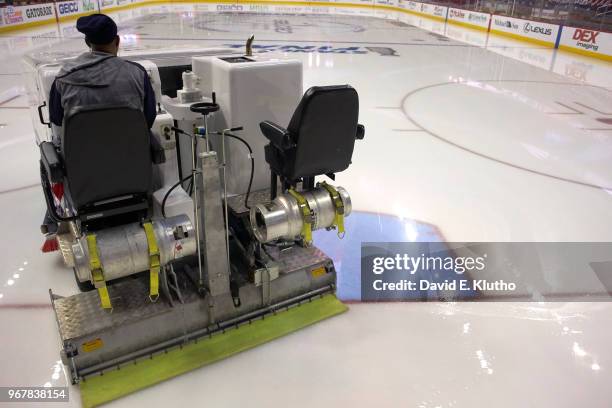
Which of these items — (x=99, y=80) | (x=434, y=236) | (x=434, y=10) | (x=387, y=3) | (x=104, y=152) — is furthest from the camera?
(x=387, y=3)

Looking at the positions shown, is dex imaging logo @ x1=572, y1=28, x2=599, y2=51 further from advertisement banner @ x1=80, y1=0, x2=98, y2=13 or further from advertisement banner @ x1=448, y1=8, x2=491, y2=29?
advertisement banner @ x1=80, y1=0, x2=98, y2=13

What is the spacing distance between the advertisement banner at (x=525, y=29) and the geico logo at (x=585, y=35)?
733 millimetres

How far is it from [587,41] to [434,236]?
10.2 m

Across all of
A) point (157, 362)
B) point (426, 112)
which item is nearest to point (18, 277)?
point (157, 362)

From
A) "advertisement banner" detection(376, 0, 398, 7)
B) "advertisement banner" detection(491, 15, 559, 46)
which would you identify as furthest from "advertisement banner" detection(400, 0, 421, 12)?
"advertisement banner" detection(491, 15, 559, 46)

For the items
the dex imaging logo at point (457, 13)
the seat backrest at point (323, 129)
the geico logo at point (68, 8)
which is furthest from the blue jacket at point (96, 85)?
the dex imaging logo at point (457, 13)

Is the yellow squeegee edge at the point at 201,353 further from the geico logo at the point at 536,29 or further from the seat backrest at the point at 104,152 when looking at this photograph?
the geico logo at the point at 536,29

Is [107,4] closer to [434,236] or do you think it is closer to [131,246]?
[434,236]

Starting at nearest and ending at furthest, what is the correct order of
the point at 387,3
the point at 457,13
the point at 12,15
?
1. the point at 12,15
2. the point at 457,13
3. the point at 387,3

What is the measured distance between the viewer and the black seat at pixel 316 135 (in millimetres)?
1728

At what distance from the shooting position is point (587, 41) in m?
10.4

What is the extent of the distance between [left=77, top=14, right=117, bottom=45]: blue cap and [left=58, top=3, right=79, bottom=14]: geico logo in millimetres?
14459

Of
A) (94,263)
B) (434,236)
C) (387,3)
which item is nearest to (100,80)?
(94,263)

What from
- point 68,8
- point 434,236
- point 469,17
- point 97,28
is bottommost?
point 434,236
